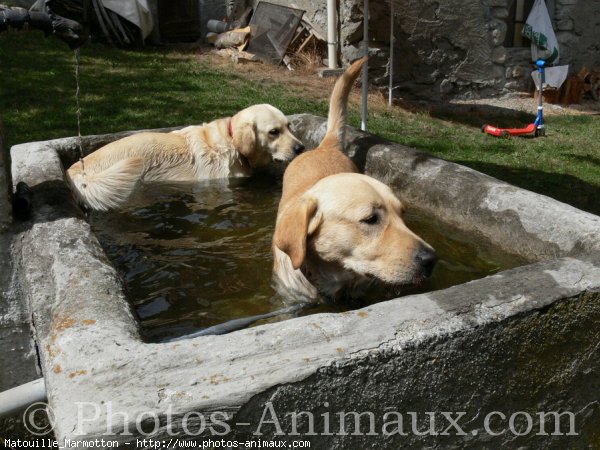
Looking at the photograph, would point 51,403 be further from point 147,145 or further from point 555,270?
point 147,145

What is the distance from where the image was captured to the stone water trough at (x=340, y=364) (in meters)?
1.77

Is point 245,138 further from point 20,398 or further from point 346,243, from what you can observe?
point 20,398

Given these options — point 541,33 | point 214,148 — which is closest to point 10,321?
point 214,148

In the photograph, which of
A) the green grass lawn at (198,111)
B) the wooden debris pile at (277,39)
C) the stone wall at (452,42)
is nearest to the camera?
the green grass lawn at (198,111)

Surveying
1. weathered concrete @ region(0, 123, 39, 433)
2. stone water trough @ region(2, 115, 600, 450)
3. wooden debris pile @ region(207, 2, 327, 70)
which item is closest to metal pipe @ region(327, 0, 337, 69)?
wooden debris pile @ region(207, 2, 327, 70)

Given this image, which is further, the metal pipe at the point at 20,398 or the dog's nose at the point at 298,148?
the dog's nose at the point at 298,148

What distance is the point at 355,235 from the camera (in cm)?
308

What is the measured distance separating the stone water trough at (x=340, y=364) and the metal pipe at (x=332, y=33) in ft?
29.7

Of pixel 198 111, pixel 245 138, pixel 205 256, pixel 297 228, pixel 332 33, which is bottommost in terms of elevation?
pixel 205 256

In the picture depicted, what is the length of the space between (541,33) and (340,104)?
9.78m

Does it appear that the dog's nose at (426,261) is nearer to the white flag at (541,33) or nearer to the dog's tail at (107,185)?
the dog's tail at (107,185)

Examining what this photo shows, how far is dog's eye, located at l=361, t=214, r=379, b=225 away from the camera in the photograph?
3.07 metres

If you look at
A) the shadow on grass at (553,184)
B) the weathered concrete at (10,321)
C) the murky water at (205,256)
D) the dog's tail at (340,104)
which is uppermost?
the dog's tail at (340,104)

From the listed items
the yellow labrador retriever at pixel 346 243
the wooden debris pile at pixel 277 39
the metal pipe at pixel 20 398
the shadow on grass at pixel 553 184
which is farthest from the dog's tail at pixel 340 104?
the wooden debris pile at pixel 277 39
